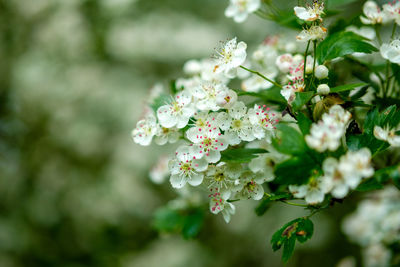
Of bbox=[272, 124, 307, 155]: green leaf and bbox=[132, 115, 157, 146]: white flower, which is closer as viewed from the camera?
bbox=[272, 124, 307, 155]: green leaf

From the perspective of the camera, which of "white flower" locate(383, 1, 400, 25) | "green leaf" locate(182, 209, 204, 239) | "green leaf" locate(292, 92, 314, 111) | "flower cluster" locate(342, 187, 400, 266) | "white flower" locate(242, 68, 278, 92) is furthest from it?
"flower cluster" locate(342, 187, 400, 266)

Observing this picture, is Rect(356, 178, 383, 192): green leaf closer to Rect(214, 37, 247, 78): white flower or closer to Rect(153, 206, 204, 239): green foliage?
Rect(214, 37, 247, 78): white flower

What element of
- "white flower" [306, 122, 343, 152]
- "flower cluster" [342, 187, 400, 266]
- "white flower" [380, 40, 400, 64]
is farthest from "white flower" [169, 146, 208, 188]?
"flower cluster" [342, 187, 400, 266]

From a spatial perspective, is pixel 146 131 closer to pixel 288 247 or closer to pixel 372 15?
pixel 288 247

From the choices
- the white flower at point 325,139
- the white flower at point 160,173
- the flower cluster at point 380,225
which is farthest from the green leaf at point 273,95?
the flower cluster at point 380,225

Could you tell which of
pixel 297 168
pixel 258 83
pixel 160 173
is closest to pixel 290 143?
pixel 297 168
